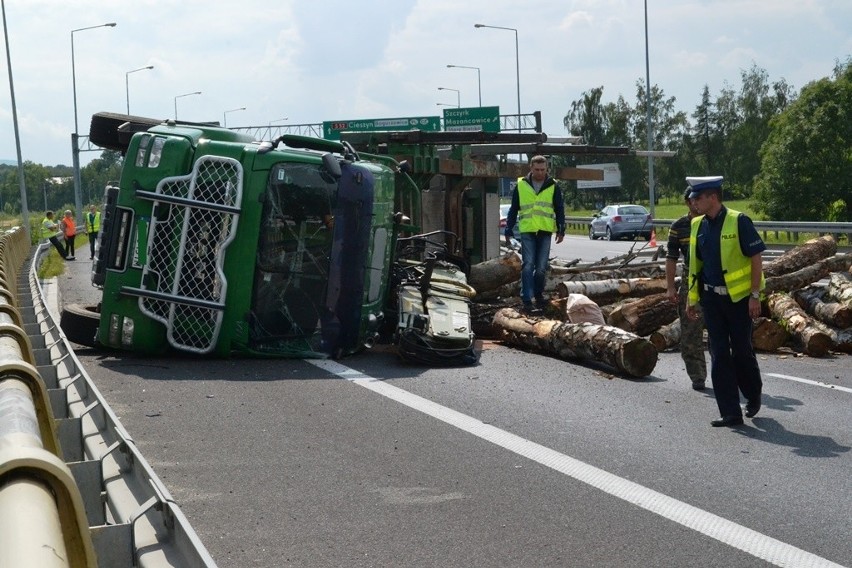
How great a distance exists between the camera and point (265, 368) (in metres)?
11.3

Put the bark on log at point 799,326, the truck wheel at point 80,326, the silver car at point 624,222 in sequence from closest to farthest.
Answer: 1. the truck wheel at point 80,326
2. the bark on log at point 799,326
3. the silver car at point 624,222

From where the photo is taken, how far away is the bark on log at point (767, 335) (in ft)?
42.9

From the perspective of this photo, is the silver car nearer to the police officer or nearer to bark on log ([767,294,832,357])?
bark on log ([767,294,832,357])

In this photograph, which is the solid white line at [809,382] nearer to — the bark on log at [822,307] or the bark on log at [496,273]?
the bark on log at [822,307]

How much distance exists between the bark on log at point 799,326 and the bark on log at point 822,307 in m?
0.11

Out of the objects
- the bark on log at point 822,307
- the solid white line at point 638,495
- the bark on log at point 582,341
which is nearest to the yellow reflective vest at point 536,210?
the bark on log at point 582,341

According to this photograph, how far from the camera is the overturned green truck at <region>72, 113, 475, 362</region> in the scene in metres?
11.5

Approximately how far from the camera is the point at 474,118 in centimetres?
6562

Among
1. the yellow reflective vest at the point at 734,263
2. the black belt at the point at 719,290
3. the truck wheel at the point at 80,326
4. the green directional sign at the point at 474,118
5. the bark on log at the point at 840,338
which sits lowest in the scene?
the bark on log at the point at 840,338

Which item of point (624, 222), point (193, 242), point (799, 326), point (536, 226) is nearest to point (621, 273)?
point (536, 226)

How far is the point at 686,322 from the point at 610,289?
3923mm

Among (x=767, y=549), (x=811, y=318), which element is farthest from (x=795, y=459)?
(x=811, y=318)

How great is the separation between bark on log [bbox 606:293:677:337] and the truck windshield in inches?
124

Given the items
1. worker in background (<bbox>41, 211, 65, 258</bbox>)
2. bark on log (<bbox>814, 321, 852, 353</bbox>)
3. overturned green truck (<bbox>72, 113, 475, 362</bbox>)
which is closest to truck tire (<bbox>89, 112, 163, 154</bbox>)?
overturned green truck (<bbox>72, 113, 475, 362</bbox>)
